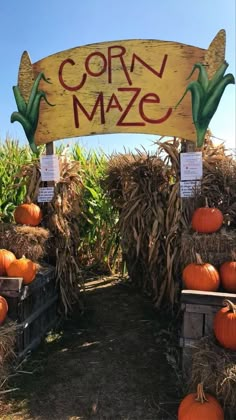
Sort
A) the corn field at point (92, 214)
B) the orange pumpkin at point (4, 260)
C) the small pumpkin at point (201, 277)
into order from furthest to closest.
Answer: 1. the corn field at point (92, 214)
2. the orange pumpkin at point (4, 260)
3. the small pumpkin at point (201, 277)

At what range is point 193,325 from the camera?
3102mm

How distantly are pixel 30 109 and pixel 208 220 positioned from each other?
2444mm

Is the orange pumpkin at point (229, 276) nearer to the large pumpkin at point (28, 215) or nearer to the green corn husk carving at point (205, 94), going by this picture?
the green corn husk carving at point (205, 94)

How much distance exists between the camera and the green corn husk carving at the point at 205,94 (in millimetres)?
4109

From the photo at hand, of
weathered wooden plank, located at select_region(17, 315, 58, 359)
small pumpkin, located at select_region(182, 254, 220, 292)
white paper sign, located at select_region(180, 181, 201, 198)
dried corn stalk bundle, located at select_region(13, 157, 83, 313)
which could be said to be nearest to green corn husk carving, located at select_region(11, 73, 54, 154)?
dried corn stalk bundle, located at select_region(13, 157, 83, 313)

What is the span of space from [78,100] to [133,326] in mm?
2621

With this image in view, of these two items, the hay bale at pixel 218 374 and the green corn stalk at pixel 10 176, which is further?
the green corn stalk at pixel 10 176

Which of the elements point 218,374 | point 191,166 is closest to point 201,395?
point 218,374

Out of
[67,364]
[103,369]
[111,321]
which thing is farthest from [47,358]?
[111,321]

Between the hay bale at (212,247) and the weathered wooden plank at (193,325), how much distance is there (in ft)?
2.04

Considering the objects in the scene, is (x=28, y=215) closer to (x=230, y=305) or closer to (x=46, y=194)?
(x=46, y=194)

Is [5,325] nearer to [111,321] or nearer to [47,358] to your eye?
[47,358]

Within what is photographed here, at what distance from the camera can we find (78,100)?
4.50 meters

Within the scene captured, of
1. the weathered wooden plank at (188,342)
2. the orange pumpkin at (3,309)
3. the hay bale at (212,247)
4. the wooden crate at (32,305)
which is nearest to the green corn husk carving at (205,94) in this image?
the hay bale at (212,247)
